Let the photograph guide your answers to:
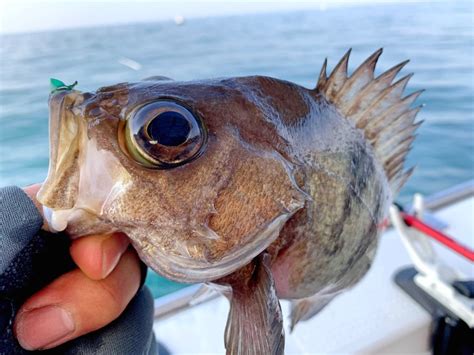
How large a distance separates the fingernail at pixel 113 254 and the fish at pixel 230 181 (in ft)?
0.19

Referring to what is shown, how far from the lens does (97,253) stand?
0.83m

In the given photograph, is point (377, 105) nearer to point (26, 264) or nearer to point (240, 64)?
point (26, 264)

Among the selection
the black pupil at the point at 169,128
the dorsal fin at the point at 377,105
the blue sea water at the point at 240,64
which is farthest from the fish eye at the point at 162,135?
the blue sea water at the point at 240,64

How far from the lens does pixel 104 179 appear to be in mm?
745

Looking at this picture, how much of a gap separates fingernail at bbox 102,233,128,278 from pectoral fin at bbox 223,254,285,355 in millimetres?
225

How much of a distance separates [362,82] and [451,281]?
1.48 meters

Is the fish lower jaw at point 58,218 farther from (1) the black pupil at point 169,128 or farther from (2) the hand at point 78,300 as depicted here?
(1) the black pupil at point 169,128

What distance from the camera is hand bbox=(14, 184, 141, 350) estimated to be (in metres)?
0.83

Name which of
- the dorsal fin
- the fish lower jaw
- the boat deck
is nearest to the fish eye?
the fish lower jaw

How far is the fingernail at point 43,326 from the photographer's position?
0.83 metres

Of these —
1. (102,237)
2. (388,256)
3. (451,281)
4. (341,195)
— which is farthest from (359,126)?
(388,256)

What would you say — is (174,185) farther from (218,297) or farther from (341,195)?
(218,297)

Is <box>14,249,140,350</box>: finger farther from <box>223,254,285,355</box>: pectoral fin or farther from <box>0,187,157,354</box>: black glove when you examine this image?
<box>223,254,285,355</box>: pectoral fin

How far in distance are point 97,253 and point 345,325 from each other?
1670 millimetres
